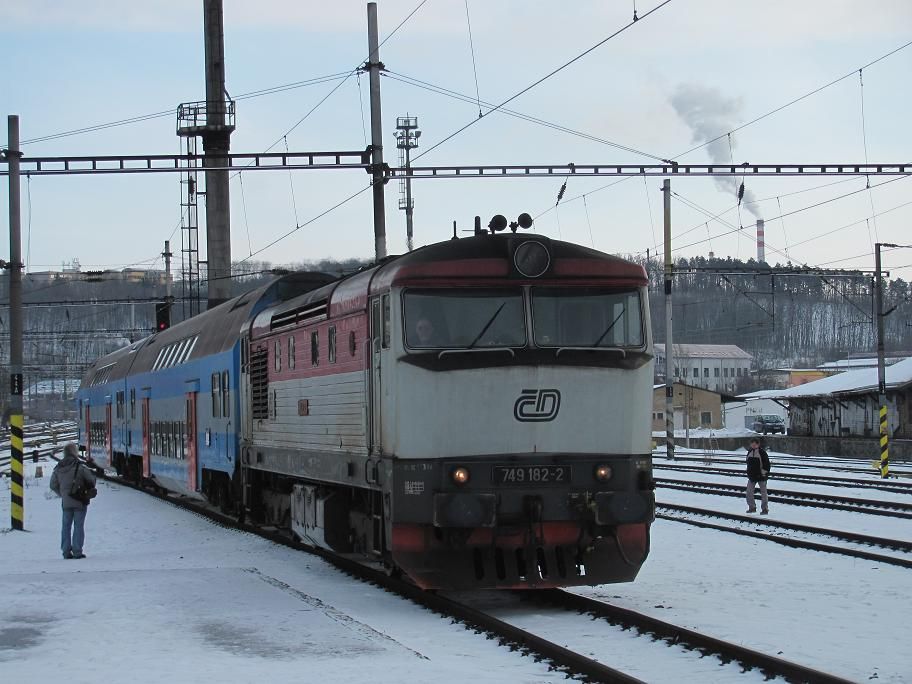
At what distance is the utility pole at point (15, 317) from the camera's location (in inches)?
836

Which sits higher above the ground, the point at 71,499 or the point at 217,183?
the point at 217,183

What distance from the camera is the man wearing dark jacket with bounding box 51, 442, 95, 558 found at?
17391 millimetres

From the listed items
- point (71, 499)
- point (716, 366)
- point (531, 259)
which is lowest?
point (71, 499)

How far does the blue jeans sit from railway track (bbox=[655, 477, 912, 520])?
1376cm

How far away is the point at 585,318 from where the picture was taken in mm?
12297

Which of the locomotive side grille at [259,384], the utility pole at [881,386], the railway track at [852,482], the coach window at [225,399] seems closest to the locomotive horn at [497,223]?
the locomotive side grille at [259,384]

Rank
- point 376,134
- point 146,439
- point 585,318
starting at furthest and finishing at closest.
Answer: point 146,439
point 376,134
point 585,318

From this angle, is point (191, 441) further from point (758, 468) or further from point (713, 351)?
point (713, 351)

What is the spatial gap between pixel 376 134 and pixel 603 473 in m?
17.0

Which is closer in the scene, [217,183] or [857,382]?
[217,183]

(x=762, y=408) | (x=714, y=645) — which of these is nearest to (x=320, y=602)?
(x=714, y=645)

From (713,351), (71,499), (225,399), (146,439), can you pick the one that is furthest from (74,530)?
(713,351)

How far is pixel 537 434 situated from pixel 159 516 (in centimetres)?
1472

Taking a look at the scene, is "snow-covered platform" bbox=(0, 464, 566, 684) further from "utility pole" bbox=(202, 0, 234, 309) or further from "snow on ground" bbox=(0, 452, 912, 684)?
"utility pole" bbox=(202, 0, 234, 309)
